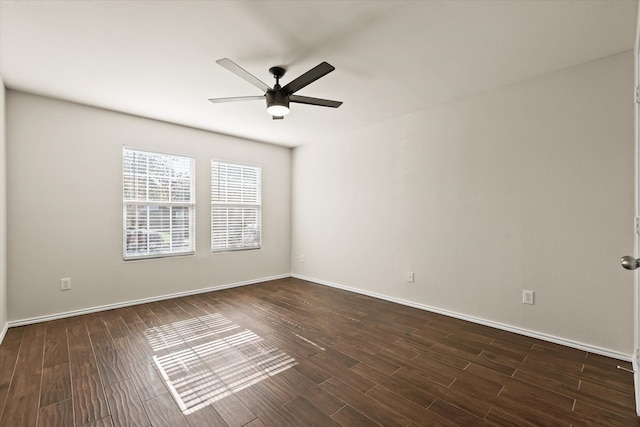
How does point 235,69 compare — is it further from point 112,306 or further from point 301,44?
point 112,306

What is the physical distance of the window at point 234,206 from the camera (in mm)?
4594

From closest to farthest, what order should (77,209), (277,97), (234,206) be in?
1. (277,97)
2. (77,209)
3. (234,206)

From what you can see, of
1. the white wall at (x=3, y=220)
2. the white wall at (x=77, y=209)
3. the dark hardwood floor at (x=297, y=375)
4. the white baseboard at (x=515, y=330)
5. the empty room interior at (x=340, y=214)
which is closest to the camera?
the dark hardwood floor at (x=297, y=375)

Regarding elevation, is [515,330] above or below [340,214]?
below

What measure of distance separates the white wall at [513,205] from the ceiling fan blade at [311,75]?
1935 millimetres

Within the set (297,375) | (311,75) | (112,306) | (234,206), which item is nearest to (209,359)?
(297,375)

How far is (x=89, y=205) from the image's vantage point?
3469 millimetres

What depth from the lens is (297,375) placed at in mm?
2105

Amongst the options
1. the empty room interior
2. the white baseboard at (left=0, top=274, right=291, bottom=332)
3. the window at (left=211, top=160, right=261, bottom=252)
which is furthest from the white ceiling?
the white baseboard at (left=0, top=274, right=291, bottom=332)

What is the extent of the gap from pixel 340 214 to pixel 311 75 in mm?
2750

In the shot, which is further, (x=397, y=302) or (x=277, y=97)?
(x=397, y=302)

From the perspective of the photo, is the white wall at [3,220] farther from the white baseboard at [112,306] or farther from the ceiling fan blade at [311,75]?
the ceiling fan blade at [311,75]

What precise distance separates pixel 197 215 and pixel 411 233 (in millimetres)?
3073

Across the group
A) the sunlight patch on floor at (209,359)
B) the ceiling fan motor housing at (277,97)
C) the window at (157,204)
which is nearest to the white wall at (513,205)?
the ceiling fan motor housing at (277,97)
